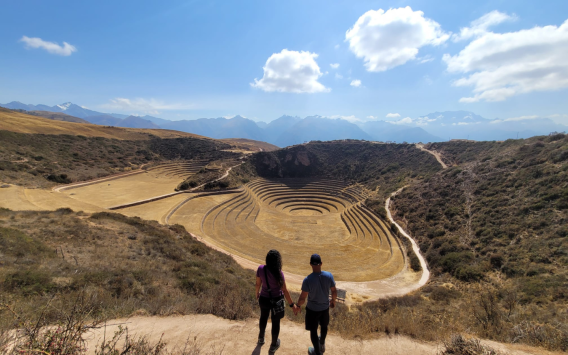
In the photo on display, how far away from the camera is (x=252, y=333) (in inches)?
199

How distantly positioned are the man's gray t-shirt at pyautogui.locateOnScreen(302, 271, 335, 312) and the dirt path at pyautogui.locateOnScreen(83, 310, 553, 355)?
1.39 meters

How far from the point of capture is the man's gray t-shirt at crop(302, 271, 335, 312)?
13.0 feet

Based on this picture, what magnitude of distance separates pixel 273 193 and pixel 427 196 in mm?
24377

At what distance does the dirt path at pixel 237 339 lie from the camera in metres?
4.45

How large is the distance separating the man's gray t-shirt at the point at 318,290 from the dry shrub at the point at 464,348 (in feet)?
9.53

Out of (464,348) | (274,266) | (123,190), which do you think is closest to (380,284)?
(464,348)

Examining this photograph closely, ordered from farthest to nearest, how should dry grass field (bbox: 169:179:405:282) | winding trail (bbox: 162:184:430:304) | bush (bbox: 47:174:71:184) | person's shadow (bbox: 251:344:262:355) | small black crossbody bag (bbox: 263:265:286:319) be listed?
bush (bbox: 47:174:71:184) < dry grass field (bbox: 169:179:405:282) < winding trail (bbox: 162:184:430:304) < person's shadow (bbox: 251:344:262:355) < small black crossbody bag (bbox: 263:265:286:319)

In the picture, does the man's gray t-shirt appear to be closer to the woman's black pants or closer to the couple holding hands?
the couple holding hands

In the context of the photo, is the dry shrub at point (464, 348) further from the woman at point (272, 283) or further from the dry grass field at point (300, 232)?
the dry grass field at point (300, 232)

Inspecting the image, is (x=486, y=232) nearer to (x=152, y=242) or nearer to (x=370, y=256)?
(x=370, y=256)

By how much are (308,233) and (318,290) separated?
21656 millimetres

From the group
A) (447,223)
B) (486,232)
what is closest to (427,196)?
(447,223)

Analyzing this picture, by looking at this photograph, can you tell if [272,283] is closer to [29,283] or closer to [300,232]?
[29,283]

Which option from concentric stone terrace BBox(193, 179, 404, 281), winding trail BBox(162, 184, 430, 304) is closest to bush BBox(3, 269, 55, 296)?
winding trail BBox(162, 184, 430, 304)
